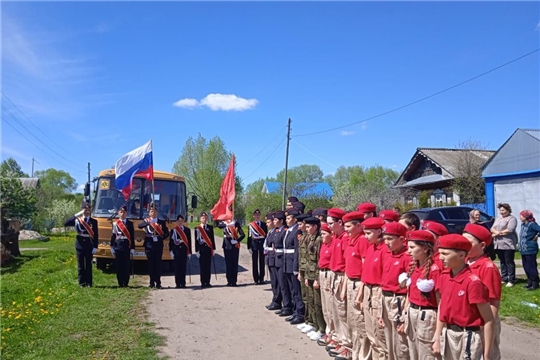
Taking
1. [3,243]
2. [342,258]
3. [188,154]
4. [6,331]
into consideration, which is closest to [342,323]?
[342,258]

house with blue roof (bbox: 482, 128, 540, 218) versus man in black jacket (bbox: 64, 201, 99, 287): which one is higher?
house with blue roof (bbox: 482, 128, 540, 218)

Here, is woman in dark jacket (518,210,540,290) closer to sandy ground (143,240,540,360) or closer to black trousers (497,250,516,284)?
black trousers (497,250,516,284)

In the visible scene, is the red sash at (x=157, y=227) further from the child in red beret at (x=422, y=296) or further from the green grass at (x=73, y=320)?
the child in red beret at (x=422, y=296)

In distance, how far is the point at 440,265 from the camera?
13.6 ft

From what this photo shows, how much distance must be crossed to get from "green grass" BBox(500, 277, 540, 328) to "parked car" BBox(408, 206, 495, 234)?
5063 mm

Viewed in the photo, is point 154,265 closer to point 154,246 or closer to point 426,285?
point 154,246

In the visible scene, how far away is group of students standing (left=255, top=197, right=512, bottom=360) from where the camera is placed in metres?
3.66

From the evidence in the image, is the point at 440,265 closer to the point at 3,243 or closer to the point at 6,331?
the point at 6,331

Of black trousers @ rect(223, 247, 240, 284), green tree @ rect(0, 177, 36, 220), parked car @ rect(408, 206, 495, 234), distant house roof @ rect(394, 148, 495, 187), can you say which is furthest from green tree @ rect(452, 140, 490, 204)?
green tree @ rect(0, 177, 36, 220)

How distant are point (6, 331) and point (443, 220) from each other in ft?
42.7

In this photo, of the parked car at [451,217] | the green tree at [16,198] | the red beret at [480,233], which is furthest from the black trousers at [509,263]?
the green tree at [16,198]

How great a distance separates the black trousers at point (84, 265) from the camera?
10969mm

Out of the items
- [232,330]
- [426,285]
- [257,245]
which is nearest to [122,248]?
[257,245]

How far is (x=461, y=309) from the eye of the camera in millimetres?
3662
